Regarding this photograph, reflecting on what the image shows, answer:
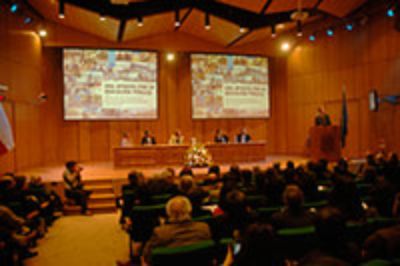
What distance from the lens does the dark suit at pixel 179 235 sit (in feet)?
7.36

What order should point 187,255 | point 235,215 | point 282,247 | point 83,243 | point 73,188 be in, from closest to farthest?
point 187,255 < point 282,247 < point 235,215 < point 83,243 < point 73,188

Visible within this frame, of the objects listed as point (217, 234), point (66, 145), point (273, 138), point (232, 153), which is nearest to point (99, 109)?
point (66, 145)

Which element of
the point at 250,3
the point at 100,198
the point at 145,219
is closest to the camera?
the point at 145,219

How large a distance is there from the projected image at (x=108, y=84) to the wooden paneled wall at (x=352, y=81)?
5510 millimetres

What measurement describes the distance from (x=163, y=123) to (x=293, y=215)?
9.84 meters

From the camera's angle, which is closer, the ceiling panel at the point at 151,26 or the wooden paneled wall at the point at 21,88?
the wooden paneled wall at the point at 21,88

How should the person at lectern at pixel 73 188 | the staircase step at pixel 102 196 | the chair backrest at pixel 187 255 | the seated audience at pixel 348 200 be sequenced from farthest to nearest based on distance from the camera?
the staircase step at pixel 102 196, the person at lectern at pixel 73 188, the seated audience at pixel 348 200, the chair backrest at pixel 187 255

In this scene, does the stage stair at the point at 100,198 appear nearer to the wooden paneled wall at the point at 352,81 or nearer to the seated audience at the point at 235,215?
the seated audience at the point at 235,215

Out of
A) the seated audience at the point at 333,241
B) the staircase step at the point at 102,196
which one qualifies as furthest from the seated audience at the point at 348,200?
the staircase step at the point at 102,196

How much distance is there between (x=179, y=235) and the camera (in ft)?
7.48

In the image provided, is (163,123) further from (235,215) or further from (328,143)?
(235,215)

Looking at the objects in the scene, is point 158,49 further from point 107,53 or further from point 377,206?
point 377,206

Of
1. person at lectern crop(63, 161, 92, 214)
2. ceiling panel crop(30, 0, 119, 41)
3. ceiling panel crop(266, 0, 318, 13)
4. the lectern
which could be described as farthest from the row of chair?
ceiling panel crop(30, 0, 119, 41)

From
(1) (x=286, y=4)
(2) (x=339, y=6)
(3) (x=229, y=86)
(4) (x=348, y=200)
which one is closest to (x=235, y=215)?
(4) (x=348, y=200)
